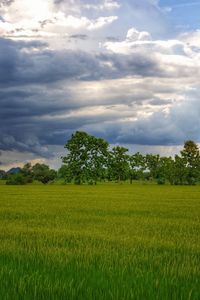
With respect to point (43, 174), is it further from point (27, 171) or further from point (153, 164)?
point (153, 164)

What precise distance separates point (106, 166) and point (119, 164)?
5.66 metres

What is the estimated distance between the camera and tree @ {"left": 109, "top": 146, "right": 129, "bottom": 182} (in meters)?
135

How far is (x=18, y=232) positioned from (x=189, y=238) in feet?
18.0

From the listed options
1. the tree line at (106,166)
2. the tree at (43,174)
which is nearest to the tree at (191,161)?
the tree line at (106,166)

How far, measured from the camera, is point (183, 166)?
132625 millimetres

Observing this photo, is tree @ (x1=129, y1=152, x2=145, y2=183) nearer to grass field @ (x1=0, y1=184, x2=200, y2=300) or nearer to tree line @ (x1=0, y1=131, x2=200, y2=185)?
tree line @ (x1=0, y1=131, x2=200, y2=185)

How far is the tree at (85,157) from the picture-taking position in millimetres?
122625

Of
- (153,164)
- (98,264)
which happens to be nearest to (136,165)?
(153,164)

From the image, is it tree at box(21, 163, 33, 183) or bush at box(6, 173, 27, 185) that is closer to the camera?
bush at box(6, 173, 27, 185)

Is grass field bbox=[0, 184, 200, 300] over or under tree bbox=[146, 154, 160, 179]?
under

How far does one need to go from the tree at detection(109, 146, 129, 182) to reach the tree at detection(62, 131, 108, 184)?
5.38m

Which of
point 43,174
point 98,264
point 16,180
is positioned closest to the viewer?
point 98,264

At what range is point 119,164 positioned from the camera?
446ft

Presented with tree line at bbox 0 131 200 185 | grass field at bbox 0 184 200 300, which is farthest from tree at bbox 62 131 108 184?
grass field at bbox 0 184 200 300
